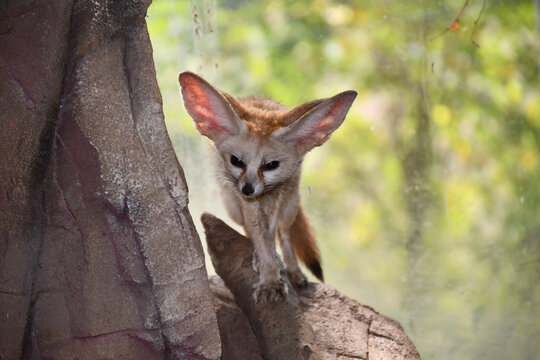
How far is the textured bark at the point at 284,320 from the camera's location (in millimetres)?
2865

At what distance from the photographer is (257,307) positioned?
3047 mm

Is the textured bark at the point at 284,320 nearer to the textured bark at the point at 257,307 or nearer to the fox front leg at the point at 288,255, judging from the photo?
the textured bark at the point at 257,307

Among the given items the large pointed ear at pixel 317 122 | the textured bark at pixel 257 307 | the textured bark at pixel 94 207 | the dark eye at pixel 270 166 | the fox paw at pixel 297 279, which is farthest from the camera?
the fox paw at pixel 297 279

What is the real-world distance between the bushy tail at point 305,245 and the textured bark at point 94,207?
1.23 metres

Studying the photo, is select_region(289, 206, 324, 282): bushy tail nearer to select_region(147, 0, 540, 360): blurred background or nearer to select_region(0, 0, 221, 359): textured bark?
select_region(147, 0, 540, 360): blurred background

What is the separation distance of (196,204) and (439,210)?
1.86m

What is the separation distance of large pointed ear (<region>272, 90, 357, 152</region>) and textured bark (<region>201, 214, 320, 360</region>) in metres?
0.69

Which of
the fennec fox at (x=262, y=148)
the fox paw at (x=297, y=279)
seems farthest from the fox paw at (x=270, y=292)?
the fox paw at (x=297, y=279)

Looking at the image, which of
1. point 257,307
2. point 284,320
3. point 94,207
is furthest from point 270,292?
point 94,207

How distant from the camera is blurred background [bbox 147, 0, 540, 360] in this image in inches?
182

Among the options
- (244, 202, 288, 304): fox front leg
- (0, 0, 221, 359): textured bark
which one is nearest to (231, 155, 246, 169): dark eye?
(244, 202, 288, 304): fox front leg

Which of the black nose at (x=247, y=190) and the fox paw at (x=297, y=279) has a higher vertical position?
the black nose at (x=247, y=190)

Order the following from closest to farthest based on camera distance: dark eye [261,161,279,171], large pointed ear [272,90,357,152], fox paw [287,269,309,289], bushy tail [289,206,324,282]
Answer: large pointed ear [272,90,357,152] < dark eye [261,161,279,171] < fox paw [287,269,309,289] < bushy tail [289,206,324,282]

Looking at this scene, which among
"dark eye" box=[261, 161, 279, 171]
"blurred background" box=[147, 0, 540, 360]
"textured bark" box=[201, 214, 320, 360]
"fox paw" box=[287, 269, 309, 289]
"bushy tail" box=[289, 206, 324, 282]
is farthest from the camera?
"blurred background" box=[147, 0, 540, 360]
